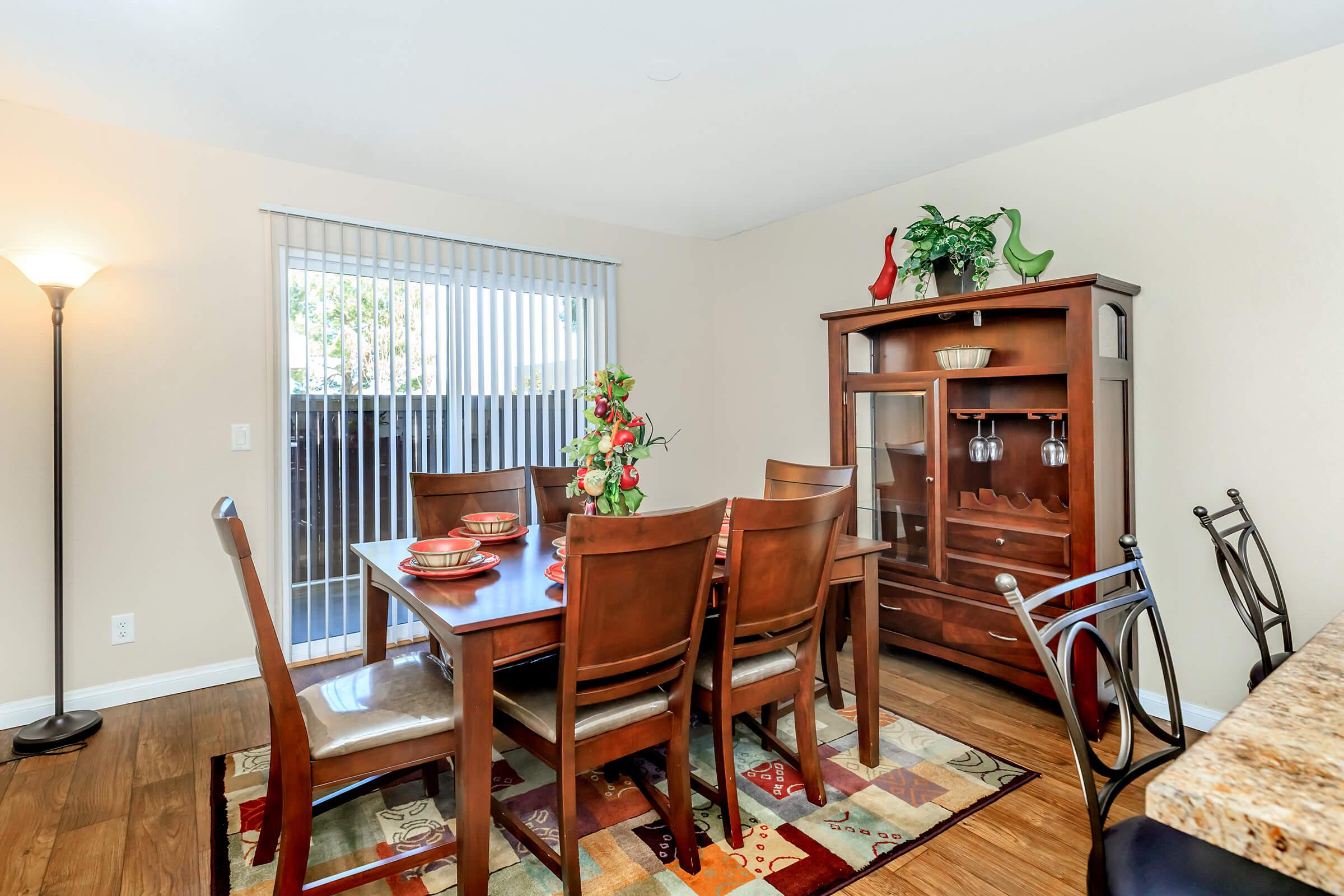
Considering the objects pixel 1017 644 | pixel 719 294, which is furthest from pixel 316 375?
pixel 1017 644

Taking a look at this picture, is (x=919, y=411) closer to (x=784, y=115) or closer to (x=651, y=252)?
(x=784, y=115)

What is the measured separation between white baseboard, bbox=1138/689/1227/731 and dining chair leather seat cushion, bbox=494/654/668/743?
1.98 meters

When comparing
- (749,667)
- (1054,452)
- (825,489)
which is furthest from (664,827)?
(1054,452)

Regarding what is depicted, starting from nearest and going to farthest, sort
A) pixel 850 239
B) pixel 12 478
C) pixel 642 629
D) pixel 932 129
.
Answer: pixel 642 629, pixel 12 478, pixel 932 129, pixel 850 239

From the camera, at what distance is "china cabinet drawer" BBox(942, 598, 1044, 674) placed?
2713 mm

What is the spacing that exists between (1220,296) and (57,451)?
446 cm

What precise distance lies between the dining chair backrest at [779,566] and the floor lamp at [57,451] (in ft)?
8.41

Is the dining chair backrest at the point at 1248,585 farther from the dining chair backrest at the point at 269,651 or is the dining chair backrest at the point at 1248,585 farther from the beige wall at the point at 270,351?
the dining chair backrest at the point at 269,651

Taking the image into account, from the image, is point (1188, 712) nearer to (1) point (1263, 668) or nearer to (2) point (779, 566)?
(1) point (1263, 668)

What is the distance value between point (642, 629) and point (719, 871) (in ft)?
2.31

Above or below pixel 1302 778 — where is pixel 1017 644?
below

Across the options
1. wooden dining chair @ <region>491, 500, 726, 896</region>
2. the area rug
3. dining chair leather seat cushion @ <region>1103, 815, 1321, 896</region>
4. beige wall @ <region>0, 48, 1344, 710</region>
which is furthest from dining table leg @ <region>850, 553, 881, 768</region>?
beige wall @ <region>0, 48, 1344, 710</region>

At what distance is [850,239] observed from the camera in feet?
12.7

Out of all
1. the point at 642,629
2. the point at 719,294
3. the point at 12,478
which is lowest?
the point at 642,629
